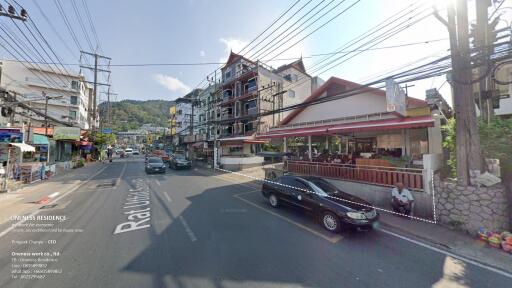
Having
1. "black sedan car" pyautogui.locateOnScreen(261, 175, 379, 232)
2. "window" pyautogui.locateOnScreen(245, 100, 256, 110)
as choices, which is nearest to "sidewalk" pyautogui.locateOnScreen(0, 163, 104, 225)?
"black sedan car" pyautogui.locateOnScreen(261, 175, 379, 232)

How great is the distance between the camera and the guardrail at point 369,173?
7887 millimetres

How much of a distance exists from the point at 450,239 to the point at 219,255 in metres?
6.24

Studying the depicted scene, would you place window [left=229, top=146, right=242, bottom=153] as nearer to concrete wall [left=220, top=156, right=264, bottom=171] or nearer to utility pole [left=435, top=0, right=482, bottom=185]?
concrete wall [left=220, top=156, right=264, bottom=171]

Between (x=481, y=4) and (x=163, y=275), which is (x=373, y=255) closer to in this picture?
(x=163, y=275)

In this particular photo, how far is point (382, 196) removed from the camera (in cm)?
872

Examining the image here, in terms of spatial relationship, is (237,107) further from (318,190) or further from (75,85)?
(75,85)

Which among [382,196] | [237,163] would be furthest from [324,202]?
[237,163]

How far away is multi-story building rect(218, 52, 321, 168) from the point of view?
2638 centimetres

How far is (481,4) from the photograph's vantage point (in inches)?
306

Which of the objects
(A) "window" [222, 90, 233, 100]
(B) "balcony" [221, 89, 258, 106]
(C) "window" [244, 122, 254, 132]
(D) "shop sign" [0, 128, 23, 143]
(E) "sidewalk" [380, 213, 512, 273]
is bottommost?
(E) "sidewalk" [380, 213, 512, 273]

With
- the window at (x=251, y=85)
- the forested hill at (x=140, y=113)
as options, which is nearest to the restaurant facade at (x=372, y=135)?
the window at (x=251, y=85)

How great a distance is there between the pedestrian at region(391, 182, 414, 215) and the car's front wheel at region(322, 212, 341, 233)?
3.17m

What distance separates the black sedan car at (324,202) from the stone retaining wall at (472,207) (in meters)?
2.47

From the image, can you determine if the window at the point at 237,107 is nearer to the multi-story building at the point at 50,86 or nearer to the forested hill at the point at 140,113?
the multi-story building at the point at 50,86
